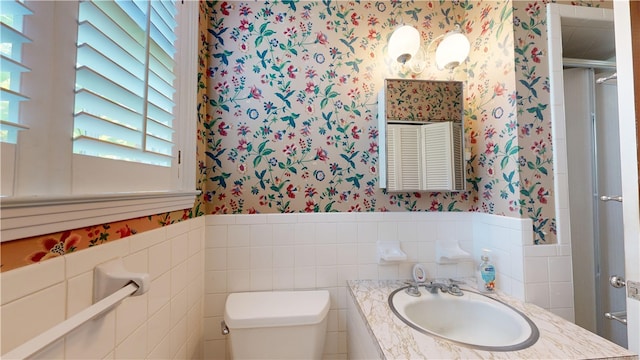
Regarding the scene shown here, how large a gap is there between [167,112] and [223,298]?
2.97 ft

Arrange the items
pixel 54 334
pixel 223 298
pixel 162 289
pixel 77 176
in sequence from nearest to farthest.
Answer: pixel 54 334 < pixel 77 176 < pixel 162 289 < pixel 223 298

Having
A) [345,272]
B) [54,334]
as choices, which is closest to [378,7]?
[345,272]

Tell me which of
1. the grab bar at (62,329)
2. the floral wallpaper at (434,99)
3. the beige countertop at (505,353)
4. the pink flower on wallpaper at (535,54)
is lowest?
the beige countertop at (505,353)

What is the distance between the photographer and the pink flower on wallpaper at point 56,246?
42 cm

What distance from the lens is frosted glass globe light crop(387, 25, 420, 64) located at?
1.23 m

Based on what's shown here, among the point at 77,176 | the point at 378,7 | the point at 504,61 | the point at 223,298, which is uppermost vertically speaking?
the point at 378,7

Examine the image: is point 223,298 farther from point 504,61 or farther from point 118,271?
point 504,61

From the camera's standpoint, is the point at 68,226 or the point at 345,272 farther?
the point at 345,272

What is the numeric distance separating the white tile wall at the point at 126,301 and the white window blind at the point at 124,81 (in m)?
0.24

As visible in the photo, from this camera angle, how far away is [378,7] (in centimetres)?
135

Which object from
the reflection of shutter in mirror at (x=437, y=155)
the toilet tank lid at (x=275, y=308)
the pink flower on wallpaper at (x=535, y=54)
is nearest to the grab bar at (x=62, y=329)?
the toilet tank lid at (x=275, y=308)

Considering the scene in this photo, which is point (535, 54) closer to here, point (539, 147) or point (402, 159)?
point (539, 147)

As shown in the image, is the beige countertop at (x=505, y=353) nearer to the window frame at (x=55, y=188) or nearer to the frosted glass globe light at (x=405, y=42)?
the window frame at (x=55, y=188)

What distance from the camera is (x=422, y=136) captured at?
126 centimetres
